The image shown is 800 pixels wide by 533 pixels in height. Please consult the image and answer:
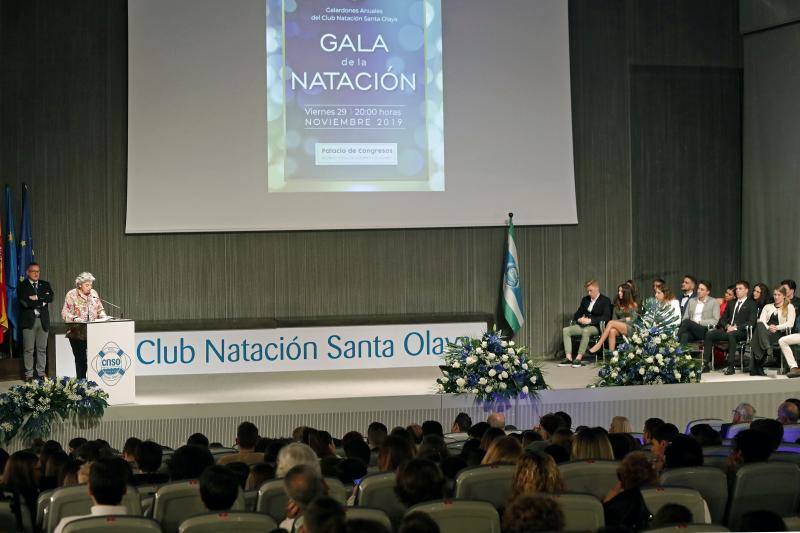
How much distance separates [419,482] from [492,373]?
14.3 feet

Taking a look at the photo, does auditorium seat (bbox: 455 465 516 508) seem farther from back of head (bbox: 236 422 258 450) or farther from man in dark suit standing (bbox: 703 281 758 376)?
man in dark suit standing (bbox: 703 281 758 376)

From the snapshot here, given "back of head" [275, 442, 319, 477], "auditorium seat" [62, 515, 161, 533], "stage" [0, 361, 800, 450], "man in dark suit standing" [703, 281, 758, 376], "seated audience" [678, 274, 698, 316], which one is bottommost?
"stage" [0, 361, 800, 450]

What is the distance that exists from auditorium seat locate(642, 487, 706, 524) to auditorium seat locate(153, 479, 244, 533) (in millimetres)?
1595

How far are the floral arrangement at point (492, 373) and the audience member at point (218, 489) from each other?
446cm

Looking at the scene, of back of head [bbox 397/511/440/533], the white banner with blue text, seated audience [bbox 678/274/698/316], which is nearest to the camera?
back of head [bbox 397/511/440/533]

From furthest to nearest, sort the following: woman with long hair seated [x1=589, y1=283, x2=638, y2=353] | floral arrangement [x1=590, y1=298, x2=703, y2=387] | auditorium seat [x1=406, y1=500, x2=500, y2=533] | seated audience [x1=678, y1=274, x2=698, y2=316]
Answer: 1. seated audience [x1=678, y1=274, x2=698, y2=316]
2. woman with long hair seated [x1=589, y1=283, x2=638, y2=353]
3. floral arrangement [x1=590, y1=298, x2=703, y2=387]
4. auditorium seat [x1=406, y1=500, x2=500, y2=533]

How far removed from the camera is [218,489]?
345 cm

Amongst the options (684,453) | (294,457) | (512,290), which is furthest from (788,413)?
(512,290)

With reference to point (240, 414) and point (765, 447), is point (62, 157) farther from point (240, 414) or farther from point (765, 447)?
point (765, 447)

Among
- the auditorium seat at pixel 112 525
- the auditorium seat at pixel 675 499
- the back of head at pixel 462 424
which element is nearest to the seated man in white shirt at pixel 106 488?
the auditorium seat at pixel 112 525

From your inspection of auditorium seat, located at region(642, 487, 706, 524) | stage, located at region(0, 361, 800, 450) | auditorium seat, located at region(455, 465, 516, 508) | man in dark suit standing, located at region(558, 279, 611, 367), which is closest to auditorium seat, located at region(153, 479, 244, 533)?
auditorium seat, located at region(455, 465, 516, 508)

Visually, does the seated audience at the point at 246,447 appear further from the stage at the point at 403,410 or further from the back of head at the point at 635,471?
the stage at the point at 403,410

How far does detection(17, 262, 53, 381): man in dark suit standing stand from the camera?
9.91 meters

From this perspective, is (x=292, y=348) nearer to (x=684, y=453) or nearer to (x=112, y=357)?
(x=112, y=357)
